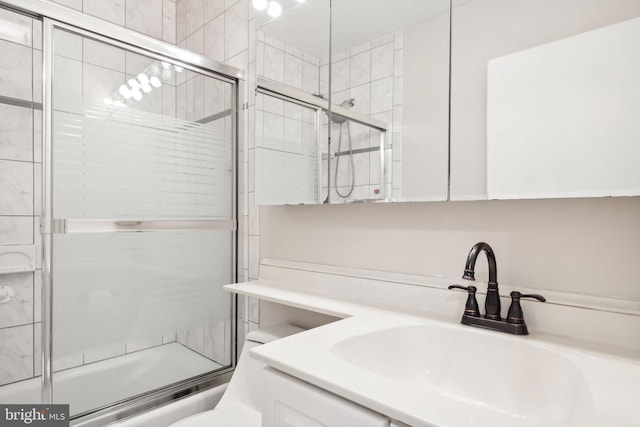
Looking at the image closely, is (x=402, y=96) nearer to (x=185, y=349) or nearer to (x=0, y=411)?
(x=185, y=349)

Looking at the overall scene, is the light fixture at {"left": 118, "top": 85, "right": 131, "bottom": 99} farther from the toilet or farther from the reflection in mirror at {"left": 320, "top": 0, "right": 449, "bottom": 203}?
the toilet

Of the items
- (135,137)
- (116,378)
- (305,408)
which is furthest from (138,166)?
(305,408)

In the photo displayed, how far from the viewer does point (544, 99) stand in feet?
3.03

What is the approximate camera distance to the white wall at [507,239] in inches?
34.1

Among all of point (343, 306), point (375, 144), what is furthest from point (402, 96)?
point (343, 306)

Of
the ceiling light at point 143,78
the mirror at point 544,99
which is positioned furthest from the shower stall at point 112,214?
the mirror at point 544,99

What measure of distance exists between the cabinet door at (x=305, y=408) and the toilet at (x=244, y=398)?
0.65 metres

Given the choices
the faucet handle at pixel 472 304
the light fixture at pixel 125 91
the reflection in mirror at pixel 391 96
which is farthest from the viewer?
the light fixture at pixel 125 91

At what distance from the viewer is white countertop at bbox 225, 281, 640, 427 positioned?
53cm

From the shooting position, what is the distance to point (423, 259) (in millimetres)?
1189

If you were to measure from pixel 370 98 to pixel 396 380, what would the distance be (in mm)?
Result: 904

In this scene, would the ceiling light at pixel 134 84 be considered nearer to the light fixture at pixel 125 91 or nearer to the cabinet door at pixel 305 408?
the light fixture at pixel 125 91

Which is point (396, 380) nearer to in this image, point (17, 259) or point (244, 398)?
point (244, 398)

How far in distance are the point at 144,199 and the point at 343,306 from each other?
3.10 feet
